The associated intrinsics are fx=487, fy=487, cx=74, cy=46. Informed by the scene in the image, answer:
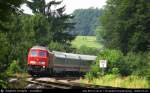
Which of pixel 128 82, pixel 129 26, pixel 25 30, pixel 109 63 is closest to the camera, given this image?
pixel 128 82

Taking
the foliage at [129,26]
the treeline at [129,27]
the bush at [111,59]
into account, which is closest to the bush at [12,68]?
the bush at [111,59]

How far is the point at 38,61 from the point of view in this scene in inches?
1763

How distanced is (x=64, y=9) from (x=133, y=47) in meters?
33.9

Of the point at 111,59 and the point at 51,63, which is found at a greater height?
the point at 111,59

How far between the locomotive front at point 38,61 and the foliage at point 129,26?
61.4ft

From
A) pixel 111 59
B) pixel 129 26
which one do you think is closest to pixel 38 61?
pixel 111 59

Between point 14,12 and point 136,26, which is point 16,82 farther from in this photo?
point 136,26

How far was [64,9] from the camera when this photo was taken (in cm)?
9375

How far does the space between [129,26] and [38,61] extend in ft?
75.0

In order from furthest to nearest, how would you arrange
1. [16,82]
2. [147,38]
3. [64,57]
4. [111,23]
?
[111,23] < [147,38] < [64,57] < [16,82]

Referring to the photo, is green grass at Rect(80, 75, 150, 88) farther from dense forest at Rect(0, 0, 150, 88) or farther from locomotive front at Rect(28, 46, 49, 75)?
locomotive front at Rect(28, 46, 49, 75)

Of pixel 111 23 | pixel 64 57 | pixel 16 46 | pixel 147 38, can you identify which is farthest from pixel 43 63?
pixel 111 23

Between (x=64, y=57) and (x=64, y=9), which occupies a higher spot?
(x=64, y=9)

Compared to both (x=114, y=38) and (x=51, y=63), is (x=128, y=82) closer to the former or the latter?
(x=51, y=63)
